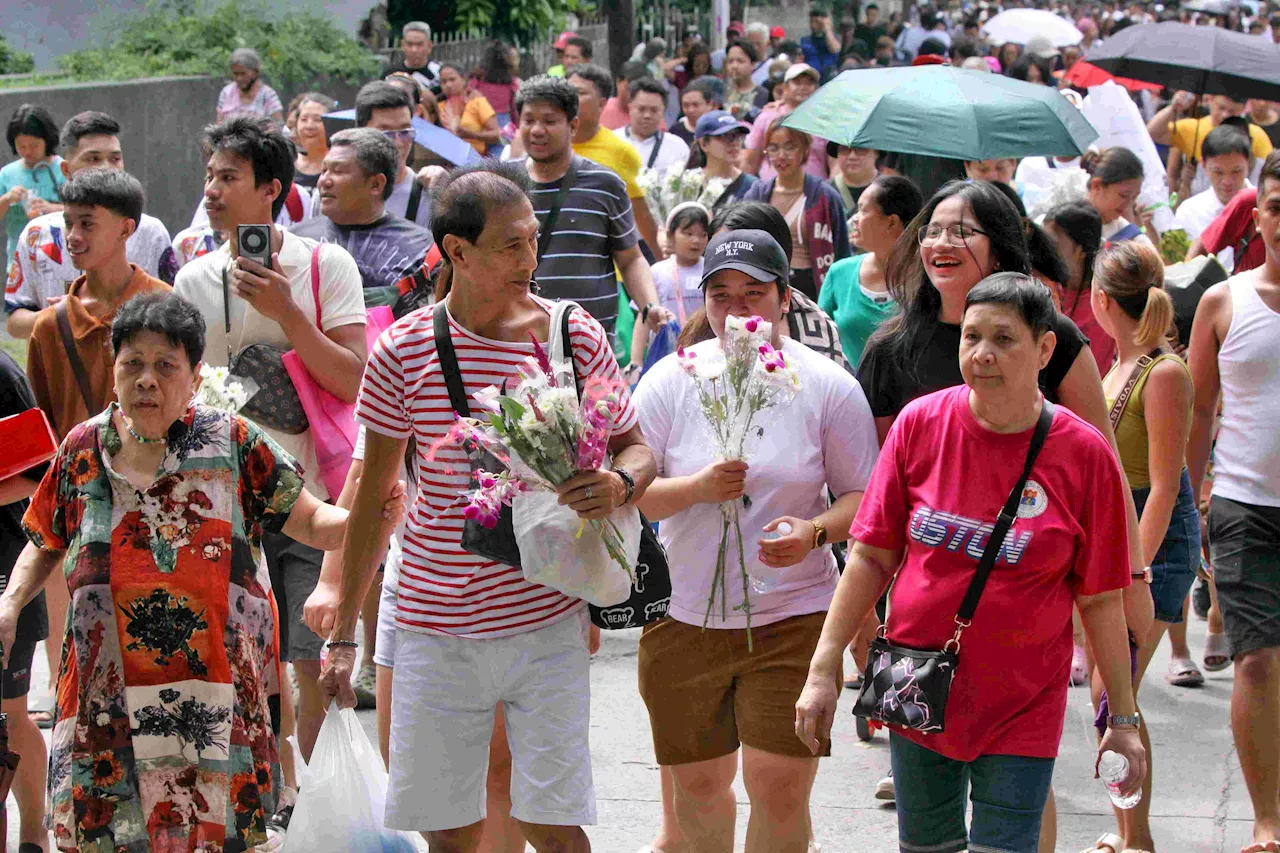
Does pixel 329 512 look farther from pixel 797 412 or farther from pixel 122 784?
pixel 797 412

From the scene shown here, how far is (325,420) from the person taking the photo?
576cm

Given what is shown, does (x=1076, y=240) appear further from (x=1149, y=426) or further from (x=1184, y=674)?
(x=1184, y=674)

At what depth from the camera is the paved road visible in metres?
5.96

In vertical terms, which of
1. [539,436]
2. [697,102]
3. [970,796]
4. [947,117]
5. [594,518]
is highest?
[947,117]

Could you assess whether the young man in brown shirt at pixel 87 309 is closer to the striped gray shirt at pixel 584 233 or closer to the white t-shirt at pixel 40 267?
the white t-shirt at pixel 40 267

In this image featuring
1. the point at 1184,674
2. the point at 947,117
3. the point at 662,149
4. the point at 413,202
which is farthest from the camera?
the point at 662,149

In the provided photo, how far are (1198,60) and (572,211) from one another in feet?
22.7

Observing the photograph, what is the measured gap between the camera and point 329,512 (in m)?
4.77

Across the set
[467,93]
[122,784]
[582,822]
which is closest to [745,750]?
[582,822]

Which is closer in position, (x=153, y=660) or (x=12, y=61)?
(x=153, y=660)

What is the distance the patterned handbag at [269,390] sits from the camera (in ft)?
18.8

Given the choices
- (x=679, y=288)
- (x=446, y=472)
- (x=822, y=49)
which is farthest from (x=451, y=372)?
(x=822, y=49)

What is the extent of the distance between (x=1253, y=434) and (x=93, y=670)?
13.1 ft

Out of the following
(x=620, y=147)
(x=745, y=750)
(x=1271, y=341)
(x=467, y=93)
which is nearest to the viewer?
(x=745, y=750)
